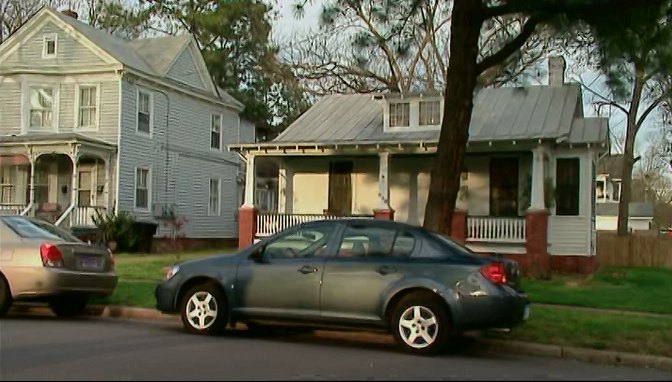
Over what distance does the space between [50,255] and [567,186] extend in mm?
15056

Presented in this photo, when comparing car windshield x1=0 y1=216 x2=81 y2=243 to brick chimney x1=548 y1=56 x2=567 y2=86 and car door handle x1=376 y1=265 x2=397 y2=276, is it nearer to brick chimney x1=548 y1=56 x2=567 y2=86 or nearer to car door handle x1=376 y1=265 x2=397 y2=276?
car door handle x1=376 y1=265 x2=397 y2=276

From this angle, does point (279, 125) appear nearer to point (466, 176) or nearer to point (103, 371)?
point (466, 176)

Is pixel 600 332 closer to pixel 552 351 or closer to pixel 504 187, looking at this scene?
pixel 552 351

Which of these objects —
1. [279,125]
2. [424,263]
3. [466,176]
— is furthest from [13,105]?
[424,263]

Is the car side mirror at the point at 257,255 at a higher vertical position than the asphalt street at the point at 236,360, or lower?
higher

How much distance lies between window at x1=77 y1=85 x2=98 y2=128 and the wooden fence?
1832cm

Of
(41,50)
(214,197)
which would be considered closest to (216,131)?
(214,197)

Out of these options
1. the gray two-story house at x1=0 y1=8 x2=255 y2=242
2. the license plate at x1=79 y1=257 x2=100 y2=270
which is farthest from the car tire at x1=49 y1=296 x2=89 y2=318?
the gray two-story house at x1=0 y1=8 x2=255 y2=242

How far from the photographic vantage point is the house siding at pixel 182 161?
91.5 ft

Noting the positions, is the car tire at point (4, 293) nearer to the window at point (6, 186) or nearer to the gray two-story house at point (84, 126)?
the gray two-story house at point (84, 126)

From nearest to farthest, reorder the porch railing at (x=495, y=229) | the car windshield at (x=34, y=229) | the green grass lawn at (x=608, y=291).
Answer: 1. the car windshield at (x=34, y=229)
2. the green grass lawn at (x=608, y=291)
3. the porch railing at (x=495, y=229)

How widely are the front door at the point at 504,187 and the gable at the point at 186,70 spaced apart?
527 inches

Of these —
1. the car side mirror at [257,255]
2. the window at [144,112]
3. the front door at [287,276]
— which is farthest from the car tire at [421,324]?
the window at [144,112]

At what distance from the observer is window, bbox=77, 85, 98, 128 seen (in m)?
27.6
